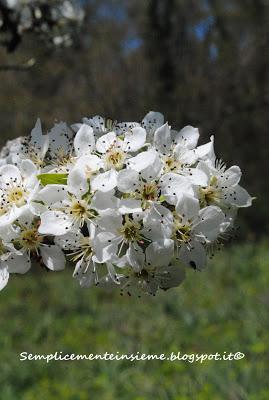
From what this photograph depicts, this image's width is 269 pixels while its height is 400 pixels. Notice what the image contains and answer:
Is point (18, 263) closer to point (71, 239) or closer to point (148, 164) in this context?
point (71, 239)

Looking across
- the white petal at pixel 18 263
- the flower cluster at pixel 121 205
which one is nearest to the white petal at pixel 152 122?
the flower cluster at pixel 121 205

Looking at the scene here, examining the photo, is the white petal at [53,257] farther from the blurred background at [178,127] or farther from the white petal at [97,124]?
the blurred background at [178,127]

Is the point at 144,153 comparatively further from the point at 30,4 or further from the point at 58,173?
the point at 30,4

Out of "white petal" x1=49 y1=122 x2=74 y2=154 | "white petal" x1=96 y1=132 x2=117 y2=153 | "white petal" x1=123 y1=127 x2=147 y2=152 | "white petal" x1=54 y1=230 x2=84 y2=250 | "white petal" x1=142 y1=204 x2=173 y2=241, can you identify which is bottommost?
"white petal" x1=54 y1=230 x2=84 y2=250

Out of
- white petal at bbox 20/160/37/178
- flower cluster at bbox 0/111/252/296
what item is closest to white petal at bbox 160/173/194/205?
flower cluster at bbox 0/111/252/296

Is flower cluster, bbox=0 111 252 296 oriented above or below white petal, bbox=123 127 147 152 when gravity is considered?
below

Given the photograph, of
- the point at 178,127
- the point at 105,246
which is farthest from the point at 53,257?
the point at 178,127

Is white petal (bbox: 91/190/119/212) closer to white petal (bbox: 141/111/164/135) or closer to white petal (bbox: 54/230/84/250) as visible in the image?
white petal (bbox: 54/230/84/250)
